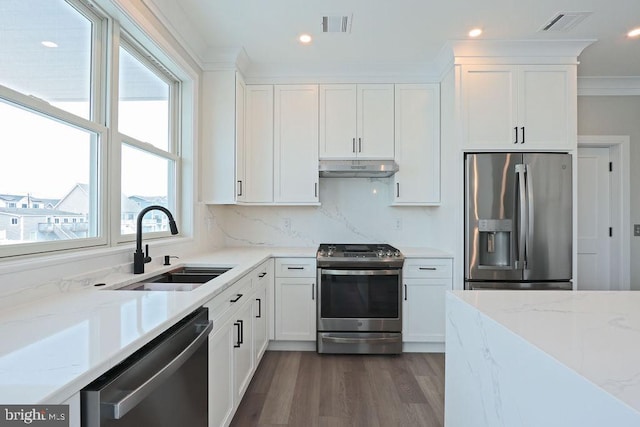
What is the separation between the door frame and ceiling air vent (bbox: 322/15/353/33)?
2832mm

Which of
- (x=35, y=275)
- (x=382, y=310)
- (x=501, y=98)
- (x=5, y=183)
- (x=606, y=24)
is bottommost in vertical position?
(x=382, y=310)

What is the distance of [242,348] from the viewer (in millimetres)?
2066

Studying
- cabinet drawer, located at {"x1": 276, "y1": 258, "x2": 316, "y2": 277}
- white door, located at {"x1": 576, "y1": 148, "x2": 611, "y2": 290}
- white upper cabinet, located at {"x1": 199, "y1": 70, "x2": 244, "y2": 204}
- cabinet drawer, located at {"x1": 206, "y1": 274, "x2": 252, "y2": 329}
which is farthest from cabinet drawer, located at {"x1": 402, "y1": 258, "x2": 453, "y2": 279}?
white door, located at {"x1": 576, "y1": 148, "x2": 611, "y2": 290}

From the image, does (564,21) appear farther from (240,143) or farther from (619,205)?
(240,143)

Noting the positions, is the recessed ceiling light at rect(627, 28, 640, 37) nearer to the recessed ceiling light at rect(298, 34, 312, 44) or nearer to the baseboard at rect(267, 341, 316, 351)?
the recessed ceiling light at rect(298, 34, 312, 44)

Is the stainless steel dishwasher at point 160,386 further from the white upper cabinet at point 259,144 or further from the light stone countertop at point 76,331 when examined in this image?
the white upper cabinet at point 259,144

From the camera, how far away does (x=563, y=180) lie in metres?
2.76

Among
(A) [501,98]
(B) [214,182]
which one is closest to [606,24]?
(A) [501,98]

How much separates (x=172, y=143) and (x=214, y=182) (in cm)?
48

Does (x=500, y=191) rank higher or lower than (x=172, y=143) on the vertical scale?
lower

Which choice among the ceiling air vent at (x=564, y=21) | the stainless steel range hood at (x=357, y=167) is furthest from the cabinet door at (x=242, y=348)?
the ceiling air vent at (x=564, y=21)

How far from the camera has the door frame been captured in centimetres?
346

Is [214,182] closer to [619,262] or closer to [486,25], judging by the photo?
[486,25]

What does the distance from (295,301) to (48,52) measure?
2374 mm
